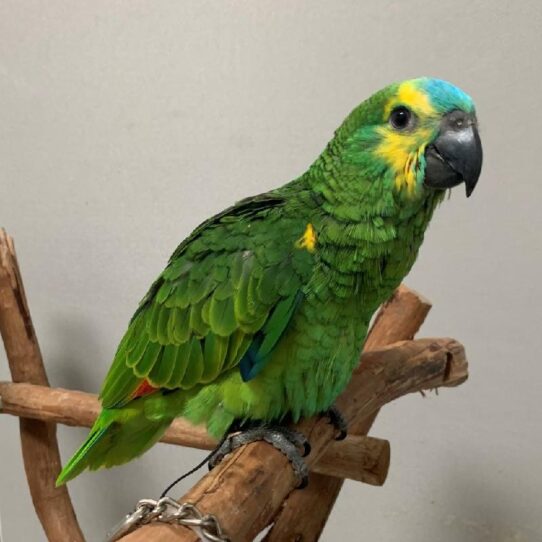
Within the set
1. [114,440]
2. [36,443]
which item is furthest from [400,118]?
[36,443]

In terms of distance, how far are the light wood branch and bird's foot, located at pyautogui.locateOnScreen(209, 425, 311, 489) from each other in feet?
0.52

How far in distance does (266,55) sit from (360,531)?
1.21 metres

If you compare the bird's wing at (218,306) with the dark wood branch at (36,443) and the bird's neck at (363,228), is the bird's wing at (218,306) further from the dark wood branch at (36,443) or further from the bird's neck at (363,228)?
the dark wood branch at (36,443)

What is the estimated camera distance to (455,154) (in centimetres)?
76

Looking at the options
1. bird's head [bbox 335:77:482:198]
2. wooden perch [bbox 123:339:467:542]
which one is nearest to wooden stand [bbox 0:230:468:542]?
wooden perch [bbox 123:339:467:542]

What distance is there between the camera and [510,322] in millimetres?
1312

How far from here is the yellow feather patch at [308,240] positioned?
0.87 meters

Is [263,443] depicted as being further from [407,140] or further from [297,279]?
[407,140]

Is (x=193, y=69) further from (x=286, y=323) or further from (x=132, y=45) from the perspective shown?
(x=286, y=323)

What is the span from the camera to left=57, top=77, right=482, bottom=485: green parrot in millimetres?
798

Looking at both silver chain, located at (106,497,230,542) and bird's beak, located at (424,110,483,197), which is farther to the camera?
bird's beak, located at (424,110,483,197)

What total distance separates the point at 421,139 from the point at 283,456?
0.47 metres

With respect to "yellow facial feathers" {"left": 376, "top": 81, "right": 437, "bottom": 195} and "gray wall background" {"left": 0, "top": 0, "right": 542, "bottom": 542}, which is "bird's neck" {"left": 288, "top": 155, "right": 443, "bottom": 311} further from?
"gray wall background" {"left": 0, "top": 0, "right": 542, "bottom": 542}

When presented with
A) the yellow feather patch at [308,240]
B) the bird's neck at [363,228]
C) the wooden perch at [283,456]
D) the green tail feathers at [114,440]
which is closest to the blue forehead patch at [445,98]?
the bird's neck at [363,228]
